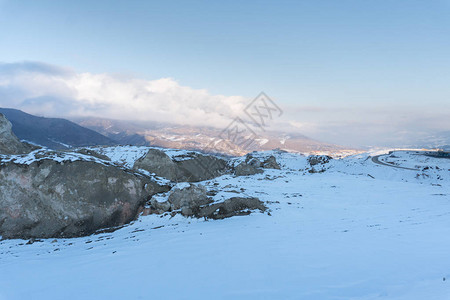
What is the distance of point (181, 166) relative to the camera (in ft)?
112

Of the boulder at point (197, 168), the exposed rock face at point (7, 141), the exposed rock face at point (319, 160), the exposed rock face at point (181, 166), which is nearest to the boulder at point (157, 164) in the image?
the exposed rock face at point (181, 166)

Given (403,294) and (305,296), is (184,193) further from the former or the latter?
(403,294)

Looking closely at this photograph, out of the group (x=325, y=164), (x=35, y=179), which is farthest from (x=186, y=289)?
(x=325, y=164)

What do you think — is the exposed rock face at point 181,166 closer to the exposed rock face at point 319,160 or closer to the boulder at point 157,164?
the boulder at point 157,164

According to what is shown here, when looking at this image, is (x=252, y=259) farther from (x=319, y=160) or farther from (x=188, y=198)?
(x=319, y=160)

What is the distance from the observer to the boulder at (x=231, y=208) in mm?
13469

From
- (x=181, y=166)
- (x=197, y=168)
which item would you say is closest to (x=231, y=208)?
(x=181, y=166)

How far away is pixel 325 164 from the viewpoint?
57.1m

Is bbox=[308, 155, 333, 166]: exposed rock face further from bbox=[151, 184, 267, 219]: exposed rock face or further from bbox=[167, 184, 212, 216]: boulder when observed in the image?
bbox=[167, 184, 212, 216]: boulder

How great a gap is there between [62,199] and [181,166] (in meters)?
20.5

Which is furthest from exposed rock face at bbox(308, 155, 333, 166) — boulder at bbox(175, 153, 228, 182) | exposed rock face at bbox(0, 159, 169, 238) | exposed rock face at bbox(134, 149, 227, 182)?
exposed rock face at bbox(0, 159, 169, 238)

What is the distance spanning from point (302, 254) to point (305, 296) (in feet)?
8.45

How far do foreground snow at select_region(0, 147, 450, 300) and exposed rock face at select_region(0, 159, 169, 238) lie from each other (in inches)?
48.7

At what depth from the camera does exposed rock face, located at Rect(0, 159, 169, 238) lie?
13508mm
